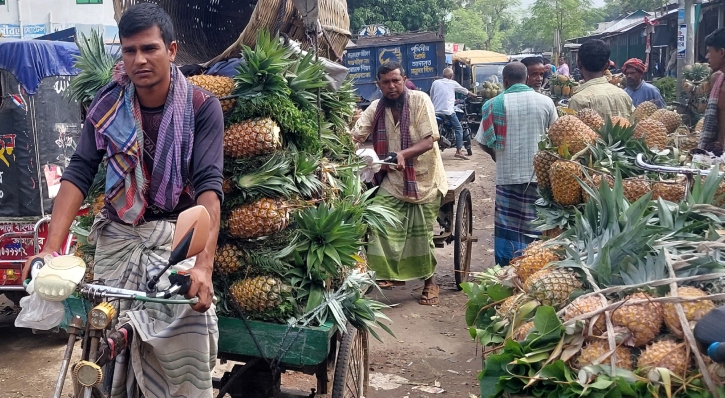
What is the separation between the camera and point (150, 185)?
3.08 metres

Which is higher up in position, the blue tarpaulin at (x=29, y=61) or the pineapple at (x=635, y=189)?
the blue tarpaulin at (x=29, y=61)

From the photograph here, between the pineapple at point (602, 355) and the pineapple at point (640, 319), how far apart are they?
62mm

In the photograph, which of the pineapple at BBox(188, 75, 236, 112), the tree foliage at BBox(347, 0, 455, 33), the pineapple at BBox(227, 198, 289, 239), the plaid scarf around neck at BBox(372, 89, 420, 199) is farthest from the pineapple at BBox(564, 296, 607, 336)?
the tree foliage at BBox(347, 0, 455, 33)

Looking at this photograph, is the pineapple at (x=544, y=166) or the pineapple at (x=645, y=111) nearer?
the pineapple at (x=544, y=166)

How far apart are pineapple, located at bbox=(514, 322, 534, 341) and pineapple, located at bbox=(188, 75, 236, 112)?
79.6 inches

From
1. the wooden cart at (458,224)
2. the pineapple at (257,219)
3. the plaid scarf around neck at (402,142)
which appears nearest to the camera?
the pineapple at (257,219)

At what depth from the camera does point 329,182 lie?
165 inches

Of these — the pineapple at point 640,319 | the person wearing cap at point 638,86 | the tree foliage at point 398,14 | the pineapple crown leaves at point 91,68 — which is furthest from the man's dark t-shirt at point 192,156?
the tree foliage at point 398,14

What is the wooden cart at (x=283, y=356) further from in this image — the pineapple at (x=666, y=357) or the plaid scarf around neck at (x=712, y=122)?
the plaid scarf around neck at (x=712, y=122)


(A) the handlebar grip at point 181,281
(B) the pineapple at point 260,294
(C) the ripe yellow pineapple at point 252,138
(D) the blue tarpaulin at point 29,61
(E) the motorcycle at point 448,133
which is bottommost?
(E) the motorcycle at point 448,133

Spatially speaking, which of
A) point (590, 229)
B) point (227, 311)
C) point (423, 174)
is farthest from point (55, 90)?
point (590, 229)

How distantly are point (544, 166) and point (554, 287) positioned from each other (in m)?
2.07

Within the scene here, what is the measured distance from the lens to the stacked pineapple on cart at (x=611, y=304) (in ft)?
7.45

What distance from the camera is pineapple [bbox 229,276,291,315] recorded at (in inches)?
142
